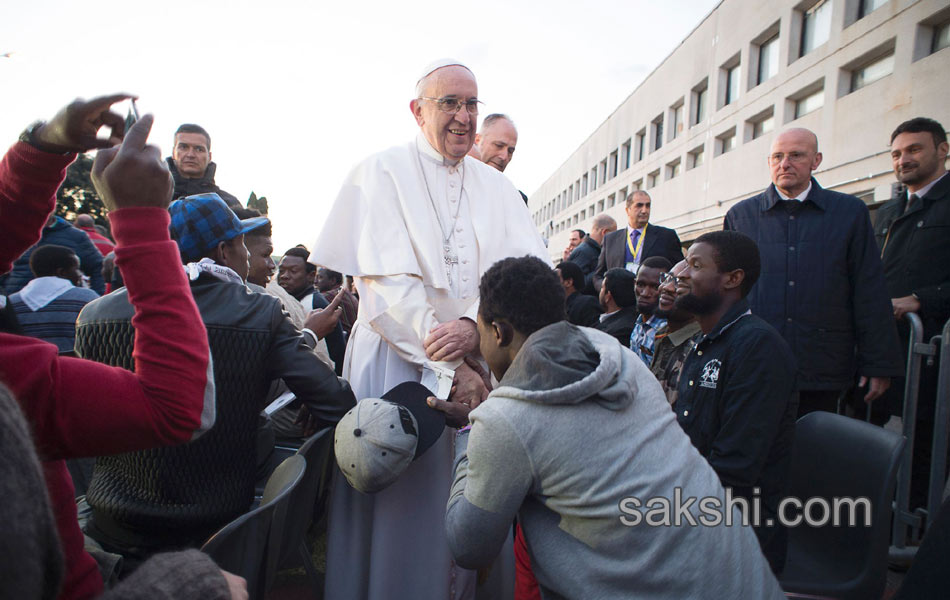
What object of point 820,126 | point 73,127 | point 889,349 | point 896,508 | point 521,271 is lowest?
point 896,508

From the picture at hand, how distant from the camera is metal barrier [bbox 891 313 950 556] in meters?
3.17

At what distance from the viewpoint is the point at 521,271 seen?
1807mm

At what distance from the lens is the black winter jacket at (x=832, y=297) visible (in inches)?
122

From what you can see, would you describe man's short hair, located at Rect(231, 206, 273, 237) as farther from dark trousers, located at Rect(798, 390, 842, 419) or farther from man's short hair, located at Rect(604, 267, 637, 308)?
dark trousers, located at Rect(798, 390, 842, 419)

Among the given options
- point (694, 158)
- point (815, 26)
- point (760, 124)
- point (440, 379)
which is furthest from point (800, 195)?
point (694, 158)

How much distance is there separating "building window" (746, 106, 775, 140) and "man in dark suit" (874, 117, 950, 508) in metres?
15.6

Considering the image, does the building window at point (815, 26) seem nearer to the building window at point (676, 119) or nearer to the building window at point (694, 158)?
the building window at point (694, 158)

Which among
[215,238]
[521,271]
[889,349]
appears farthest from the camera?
[889,349]

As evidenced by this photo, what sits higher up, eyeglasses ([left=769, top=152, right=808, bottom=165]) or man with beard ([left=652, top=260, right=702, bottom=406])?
eyeglasses ([left=769, top=152, right=808, bottom=165])

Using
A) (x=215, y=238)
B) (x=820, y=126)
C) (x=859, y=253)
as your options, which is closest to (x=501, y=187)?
(x=215, y=238)

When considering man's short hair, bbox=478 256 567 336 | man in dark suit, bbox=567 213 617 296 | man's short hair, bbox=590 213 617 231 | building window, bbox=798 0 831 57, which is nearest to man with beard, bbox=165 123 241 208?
man's short hair, bbox=478 256 567 336

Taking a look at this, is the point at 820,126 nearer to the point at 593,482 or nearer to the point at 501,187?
the point at 501,187

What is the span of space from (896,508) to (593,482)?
2.90 metres

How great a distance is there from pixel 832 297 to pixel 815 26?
Result: 53.3 feet
